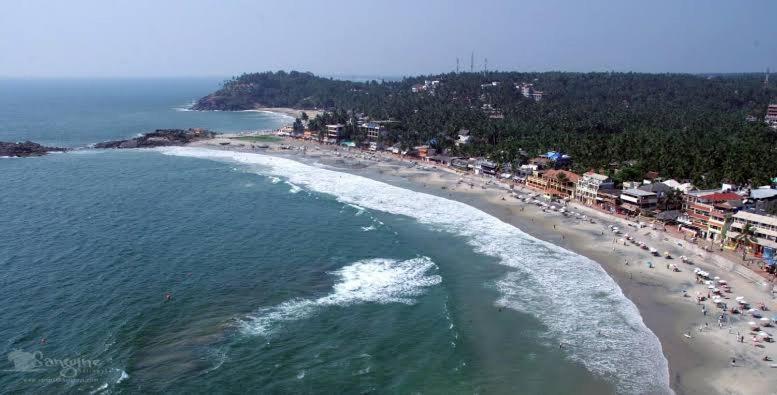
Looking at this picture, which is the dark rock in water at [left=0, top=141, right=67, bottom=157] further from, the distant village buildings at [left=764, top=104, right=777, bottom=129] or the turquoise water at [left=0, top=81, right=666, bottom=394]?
the distant village buildings at [left=764, top=104, right=777, bottom=129]

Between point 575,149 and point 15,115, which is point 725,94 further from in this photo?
point 15,115

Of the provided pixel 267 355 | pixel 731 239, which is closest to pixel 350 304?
pixel 267 355

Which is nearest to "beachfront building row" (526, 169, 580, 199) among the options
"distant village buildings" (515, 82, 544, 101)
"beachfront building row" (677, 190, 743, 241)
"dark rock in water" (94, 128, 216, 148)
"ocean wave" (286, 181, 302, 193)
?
"beachfront building row" (677, 190, 743, 241)

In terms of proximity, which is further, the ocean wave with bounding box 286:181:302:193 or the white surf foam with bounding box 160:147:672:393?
the ocean wave with bounding box 286:181:302:193

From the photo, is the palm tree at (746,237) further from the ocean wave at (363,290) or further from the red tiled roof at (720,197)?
the ocean wave at (363,290)

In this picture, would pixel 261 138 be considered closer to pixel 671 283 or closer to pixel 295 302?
pixel 295 302

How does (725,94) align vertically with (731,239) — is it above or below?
above
